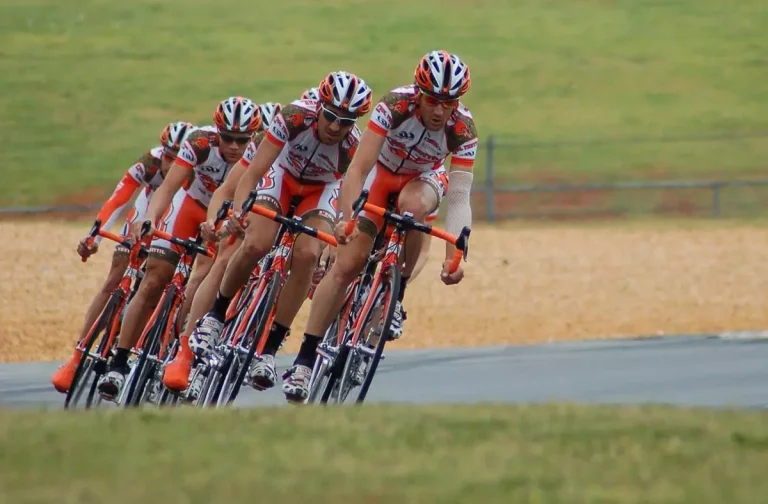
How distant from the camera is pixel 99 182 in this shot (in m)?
32.9

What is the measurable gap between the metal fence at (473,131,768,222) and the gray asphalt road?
47.7 feet

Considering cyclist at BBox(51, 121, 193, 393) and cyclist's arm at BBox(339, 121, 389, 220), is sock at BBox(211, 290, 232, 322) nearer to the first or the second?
cyclist's arm at BBox(339, 121, 389, 220)

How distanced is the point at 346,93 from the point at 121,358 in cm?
291

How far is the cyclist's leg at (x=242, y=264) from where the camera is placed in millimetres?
9852

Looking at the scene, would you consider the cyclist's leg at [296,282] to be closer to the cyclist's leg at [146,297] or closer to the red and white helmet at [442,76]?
the red and white helmet at [442,76]

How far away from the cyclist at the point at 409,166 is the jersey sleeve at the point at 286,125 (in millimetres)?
493

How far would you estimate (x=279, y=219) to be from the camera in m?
9.52

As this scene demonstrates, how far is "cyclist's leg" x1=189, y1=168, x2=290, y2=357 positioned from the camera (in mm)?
9852

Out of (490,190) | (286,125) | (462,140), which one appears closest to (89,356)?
(286,125)

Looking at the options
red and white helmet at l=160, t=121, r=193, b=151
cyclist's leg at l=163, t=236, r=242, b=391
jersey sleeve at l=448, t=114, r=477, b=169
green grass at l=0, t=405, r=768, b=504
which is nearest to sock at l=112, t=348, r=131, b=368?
cyclist's leg at l=163, t=236, r=242, b=391

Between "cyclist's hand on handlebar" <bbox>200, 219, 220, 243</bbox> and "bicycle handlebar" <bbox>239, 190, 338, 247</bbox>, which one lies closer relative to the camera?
"bicycle handlebar" <bbox>239, 190, 338, 247</bbox>

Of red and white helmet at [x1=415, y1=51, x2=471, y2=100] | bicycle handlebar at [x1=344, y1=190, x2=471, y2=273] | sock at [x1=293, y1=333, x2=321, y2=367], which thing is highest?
red and white helmet at [x1=415, y1=51, x2=471, y2=100]

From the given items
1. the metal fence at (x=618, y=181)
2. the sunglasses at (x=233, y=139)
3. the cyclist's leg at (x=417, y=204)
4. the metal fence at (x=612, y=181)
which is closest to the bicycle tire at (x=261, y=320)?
the cyclist's leg at (x=417, y=204)

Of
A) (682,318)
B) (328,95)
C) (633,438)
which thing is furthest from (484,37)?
(633,438)
